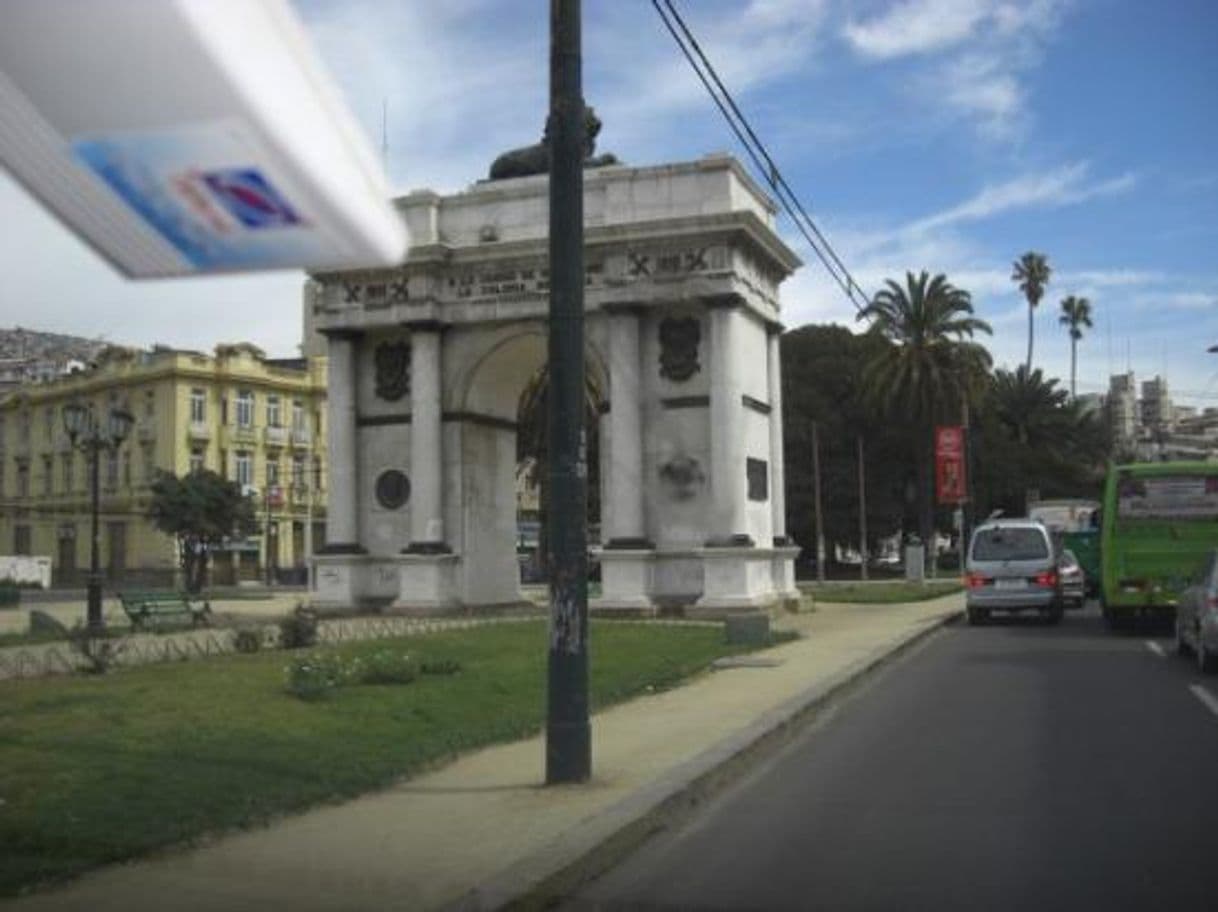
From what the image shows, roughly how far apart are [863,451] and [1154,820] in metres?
70.8

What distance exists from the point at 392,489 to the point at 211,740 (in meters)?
23.0

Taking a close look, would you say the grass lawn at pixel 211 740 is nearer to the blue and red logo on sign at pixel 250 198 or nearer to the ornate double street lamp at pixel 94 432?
the blue and red logo on sign at pixel 250 198

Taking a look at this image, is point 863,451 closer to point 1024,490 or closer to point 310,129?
point 1024,490

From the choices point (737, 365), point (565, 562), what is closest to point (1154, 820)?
point (565, 562)

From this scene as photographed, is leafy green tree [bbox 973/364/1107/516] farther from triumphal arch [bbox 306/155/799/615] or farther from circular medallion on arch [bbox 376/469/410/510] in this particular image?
circular medallion on arch [bbox 376/469/410/510]

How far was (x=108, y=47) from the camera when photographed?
160 inches

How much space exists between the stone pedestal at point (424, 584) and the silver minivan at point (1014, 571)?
460 inches

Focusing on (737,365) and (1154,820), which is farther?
(737,365)

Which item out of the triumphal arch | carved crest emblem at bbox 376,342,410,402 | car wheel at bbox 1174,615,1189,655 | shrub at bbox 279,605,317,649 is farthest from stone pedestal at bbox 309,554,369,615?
car wheel at bbox 1174,615,1189,655

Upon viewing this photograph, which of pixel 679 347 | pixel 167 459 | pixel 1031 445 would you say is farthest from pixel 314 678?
pixel 1031 445

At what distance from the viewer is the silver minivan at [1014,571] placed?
2958 centimetres

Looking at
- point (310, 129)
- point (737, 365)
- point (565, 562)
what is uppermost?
point (737, 365)

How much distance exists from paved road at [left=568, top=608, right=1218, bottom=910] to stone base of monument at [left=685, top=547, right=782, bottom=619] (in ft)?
43.8

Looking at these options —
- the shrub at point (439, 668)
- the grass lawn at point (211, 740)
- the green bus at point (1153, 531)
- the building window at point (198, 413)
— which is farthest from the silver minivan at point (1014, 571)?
the building window at point (198, 413)
